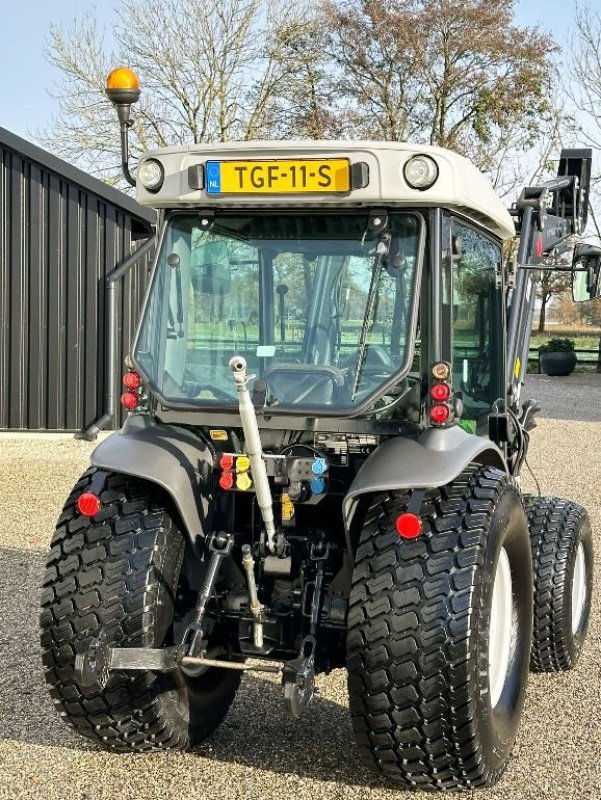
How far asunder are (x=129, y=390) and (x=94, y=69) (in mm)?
22690

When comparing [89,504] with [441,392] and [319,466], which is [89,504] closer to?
[319,466]

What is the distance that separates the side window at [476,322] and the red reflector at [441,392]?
453 mm

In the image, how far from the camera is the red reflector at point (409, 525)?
3.53 metres

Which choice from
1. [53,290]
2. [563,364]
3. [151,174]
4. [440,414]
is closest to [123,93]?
[151,174]

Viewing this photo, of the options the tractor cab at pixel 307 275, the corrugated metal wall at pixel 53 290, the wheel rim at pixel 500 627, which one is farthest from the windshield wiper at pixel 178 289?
the corrugated metal wall at pixel 53 290

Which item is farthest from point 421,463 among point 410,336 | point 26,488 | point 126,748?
point 26,488

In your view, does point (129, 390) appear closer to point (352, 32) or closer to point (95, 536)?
point (95, 536)

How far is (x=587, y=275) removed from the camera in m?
5.88

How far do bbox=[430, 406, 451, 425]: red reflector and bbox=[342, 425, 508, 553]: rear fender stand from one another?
0.04m

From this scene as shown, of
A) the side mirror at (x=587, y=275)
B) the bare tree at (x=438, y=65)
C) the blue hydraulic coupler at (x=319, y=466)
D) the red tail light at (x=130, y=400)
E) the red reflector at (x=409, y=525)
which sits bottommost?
the red reflector at (x=409, y=525)

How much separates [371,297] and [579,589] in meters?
2.54

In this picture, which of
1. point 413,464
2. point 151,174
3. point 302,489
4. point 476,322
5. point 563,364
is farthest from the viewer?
point 563,364

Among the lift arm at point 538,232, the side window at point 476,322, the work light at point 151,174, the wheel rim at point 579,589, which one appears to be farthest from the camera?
the lift arm at point 538,232

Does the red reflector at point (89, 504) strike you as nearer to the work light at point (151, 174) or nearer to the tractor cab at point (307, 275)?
the tractor cab at point (307, 275)
